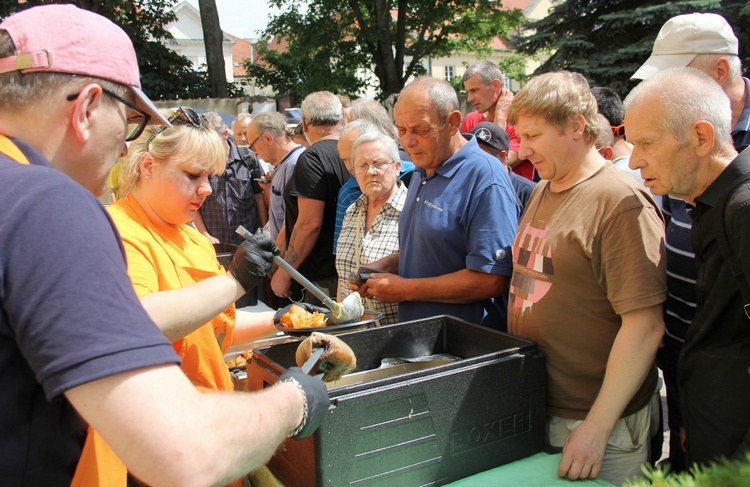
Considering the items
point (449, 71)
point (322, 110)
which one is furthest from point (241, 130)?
point (449, 71)

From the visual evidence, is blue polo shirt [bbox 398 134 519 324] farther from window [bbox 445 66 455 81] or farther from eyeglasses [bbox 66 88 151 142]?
window [bbox 445 66 455 81]

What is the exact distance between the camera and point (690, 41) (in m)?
2.48

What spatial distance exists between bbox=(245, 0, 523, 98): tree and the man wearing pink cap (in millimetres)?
17998

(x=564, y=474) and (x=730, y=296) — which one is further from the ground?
(x=730, y=296)

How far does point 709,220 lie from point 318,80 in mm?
18037

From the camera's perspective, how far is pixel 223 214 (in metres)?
5.60

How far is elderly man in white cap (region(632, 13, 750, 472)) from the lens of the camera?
2076 millimetres

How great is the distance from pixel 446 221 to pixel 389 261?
→ 60cm

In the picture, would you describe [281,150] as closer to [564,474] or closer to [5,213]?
[564,474]

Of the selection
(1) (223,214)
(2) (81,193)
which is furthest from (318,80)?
(2) (81,193)

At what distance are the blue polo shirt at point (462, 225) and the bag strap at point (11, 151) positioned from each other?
5.42ft

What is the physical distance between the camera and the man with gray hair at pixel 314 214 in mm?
4102

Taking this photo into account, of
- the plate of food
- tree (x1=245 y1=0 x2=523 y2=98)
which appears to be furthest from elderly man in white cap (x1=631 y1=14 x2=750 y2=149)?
tree (x1=245 y1=0 x2=523 y2=98)

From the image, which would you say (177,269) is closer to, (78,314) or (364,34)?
(78,314)
